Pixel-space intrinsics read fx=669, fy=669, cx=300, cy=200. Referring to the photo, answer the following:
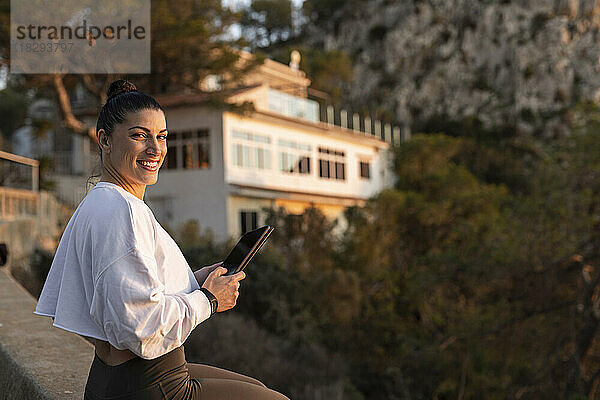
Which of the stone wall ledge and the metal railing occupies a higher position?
the metal railing

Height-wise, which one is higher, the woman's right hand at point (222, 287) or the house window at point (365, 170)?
the house window at point (365, 170)

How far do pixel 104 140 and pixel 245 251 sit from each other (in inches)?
24.6

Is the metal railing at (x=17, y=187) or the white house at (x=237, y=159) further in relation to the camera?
the white house at (x=237, y=159)

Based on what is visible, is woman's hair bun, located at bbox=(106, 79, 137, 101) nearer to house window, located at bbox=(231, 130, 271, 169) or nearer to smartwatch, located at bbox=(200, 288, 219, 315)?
smartwatch, located at bbox=(200, 288, 219, 315)

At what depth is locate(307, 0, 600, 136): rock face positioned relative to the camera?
55.3 metres

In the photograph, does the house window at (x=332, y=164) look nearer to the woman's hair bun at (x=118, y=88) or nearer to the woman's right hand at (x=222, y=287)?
the woman's hair bun at (x=118, y=88)

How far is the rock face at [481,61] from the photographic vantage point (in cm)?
5534

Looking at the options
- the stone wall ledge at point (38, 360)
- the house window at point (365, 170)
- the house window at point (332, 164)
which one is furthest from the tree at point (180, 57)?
the stone wall ledge at point (38, 360)

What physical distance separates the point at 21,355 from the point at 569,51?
61530 millimetres

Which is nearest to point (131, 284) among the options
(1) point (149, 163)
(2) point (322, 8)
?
(1) point (149, 163)

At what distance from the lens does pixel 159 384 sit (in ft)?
6.95

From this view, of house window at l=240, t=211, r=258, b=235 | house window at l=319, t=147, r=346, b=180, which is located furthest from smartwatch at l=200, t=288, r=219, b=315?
house window at l=319, t=147, r=346, b=180

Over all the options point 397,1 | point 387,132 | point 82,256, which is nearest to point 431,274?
point 82,256

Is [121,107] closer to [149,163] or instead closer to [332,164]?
[149,163]
